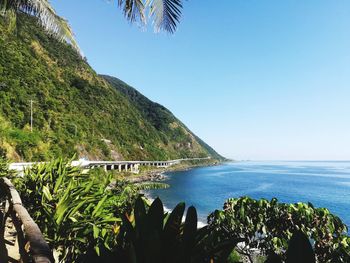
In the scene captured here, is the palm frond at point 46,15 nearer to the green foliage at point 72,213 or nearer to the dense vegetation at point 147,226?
the dense vegetation at point 147,226

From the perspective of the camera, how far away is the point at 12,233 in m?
4.90

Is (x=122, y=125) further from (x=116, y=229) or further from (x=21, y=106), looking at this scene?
(x=116, y=229)

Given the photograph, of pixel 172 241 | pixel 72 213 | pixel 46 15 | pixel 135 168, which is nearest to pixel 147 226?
pixel 172 241

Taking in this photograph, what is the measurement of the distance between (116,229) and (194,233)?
1.55 metres

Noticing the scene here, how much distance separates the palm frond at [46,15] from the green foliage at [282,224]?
5.55 m

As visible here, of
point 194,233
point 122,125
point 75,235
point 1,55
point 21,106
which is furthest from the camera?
point 122,125

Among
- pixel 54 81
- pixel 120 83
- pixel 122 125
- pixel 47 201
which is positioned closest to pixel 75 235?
pixel 47 201

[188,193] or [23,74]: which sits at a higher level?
[23,74]

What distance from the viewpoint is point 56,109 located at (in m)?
54.9

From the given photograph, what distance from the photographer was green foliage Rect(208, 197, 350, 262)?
203 inches

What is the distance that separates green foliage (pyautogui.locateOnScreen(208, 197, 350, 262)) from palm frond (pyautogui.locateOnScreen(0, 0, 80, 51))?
5.55 m

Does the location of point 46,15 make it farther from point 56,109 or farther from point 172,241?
point 56,109

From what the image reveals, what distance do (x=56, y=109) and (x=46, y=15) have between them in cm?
5106

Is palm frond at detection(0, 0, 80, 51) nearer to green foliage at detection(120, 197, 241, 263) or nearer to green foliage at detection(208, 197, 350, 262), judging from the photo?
green foliage at detection(208, 197, 350, 262)
